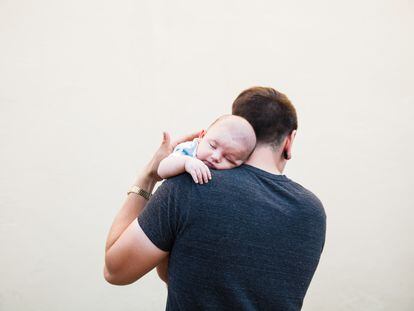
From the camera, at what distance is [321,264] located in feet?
7.02

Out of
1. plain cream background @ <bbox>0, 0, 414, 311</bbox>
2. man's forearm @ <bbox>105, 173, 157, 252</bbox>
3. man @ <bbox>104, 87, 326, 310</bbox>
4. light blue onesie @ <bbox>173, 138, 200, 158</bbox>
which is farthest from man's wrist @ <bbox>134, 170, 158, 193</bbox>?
plain cream background @ <bbox>0, 0, 414, 311</bbox>

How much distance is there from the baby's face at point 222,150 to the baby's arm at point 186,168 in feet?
0.33

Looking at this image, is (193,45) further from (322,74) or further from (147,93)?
(322,74)

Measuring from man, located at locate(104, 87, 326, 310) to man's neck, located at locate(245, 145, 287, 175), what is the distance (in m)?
0.02

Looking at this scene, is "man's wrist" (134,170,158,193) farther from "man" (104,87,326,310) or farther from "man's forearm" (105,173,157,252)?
"man" (104,87,326,310)

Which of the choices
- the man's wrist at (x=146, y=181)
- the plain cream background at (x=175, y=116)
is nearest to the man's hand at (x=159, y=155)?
the man's wrist at (x=146, y=181)

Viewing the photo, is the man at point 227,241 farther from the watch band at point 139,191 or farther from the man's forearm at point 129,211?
the watch band at point 139,191

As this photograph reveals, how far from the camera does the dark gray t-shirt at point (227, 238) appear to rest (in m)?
0.72

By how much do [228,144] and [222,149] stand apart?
33 millimetres

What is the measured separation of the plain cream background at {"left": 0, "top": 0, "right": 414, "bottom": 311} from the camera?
6.24ft

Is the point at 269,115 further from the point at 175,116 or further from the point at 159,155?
the point at 175,116

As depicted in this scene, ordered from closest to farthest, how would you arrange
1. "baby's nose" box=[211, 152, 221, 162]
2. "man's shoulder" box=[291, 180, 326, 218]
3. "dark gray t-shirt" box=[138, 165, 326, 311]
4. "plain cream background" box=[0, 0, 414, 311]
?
"dark gray t-shirt" box=[138, 165, 326, 311]
"man's shoulder" box=[291, 180, 326, 218]
"baby's nose" box=[211, 152, 221, 162]
"plain cream background" box=[0, 0, 414, 311]

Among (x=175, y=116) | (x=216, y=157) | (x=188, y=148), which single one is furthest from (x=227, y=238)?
(x=175, y=116)
